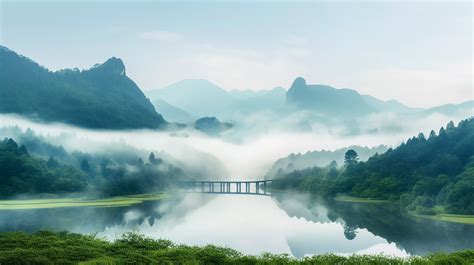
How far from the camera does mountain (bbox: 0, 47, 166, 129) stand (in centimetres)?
10281

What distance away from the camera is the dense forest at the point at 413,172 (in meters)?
44.0

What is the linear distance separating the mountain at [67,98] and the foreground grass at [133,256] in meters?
93.7

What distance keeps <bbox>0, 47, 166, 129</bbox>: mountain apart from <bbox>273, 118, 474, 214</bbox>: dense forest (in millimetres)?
55888

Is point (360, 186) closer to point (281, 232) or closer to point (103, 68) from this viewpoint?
point (281, 232)

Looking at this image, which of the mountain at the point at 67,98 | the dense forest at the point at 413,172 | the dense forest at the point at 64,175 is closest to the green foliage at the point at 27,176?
the dense forest at the point at 64,175

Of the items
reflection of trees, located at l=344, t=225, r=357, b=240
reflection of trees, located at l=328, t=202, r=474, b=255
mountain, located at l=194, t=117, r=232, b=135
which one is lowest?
reflection of trees, located at l=344, t=225, r=357, b=240

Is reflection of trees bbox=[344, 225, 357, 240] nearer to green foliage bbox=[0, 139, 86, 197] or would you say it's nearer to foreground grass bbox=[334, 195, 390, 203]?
foreground grass bbox=[334, 195, 390, 203]

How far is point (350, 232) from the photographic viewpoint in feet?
86.9

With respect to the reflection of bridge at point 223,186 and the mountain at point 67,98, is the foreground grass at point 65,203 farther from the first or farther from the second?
the mountain at point 67,98

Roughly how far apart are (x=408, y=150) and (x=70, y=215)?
39.6 meters

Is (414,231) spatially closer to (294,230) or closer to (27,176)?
(294,230)

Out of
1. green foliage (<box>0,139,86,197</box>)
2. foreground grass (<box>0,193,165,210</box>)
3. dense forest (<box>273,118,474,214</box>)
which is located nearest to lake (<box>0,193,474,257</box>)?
dense forest (<box>273,118,474,214</box>)

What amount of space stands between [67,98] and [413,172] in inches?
2967

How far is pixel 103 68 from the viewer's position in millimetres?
127000
